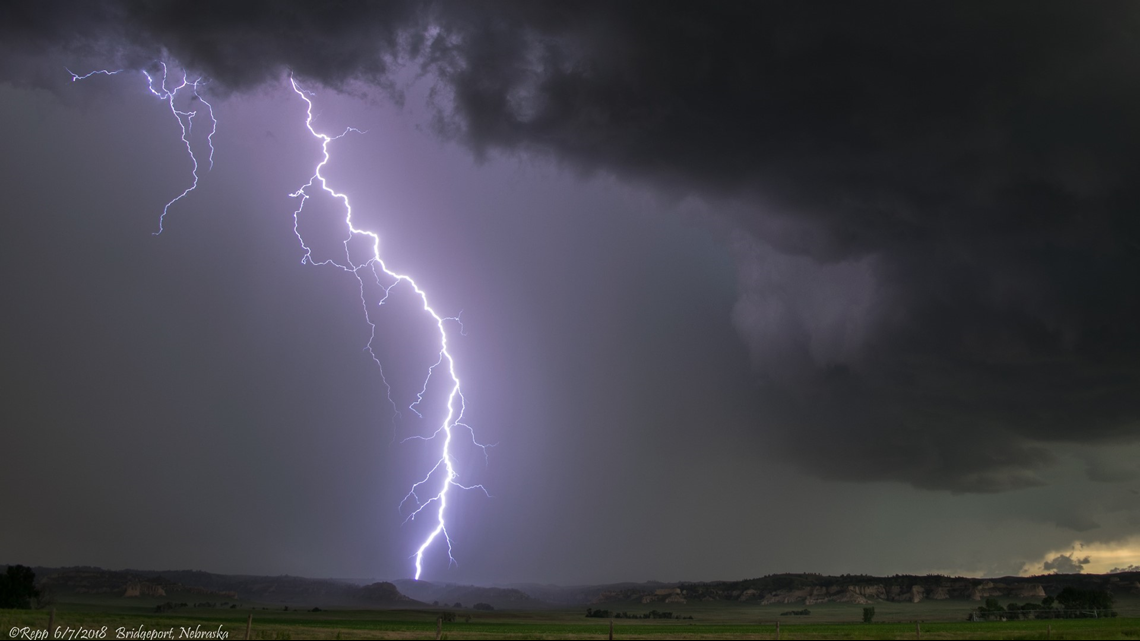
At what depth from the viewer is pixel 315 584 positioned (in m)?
200

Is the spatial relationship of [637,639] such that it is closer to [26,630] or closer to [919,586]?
[26,630]

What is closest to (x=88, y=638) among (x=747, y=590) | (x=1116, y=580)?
(x=747, y=590)

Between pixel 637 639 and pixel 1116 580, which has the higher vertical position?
pixel 637 639

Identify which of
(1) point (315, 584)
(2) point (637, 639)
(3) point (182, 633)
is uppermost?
(3) point (182, 633)

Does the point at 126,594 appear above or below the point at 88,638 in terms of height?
below

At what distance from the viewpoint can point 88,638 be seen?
2703 centimetres

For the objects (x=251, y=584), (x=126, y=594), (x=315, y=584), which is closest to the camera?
(x=126, y=594)

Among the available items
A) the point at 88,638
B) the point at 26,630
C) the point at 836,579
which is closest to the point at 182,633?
the point at 88,638

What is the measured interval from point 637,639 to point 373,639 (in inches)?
699

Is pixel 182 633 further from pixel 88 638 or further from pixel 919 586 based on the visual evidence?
pixel 919 586

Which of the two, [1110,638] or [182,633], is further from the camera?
[1110,638]

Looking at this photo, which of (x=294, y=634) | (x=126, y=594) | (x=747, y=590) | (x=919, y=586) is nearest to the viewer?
(x=294, y=634)

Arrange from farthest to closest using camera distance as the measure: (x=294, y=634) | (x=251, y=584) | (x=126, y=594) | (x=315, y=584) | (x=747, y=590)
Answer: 1. (x=315, y=584)
2. (x=251, y=584)
3. (x=747, y=590)
4. (x=126, y=594)
5. (x=294, y=634)

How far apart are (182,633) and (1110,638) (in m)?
46.1
